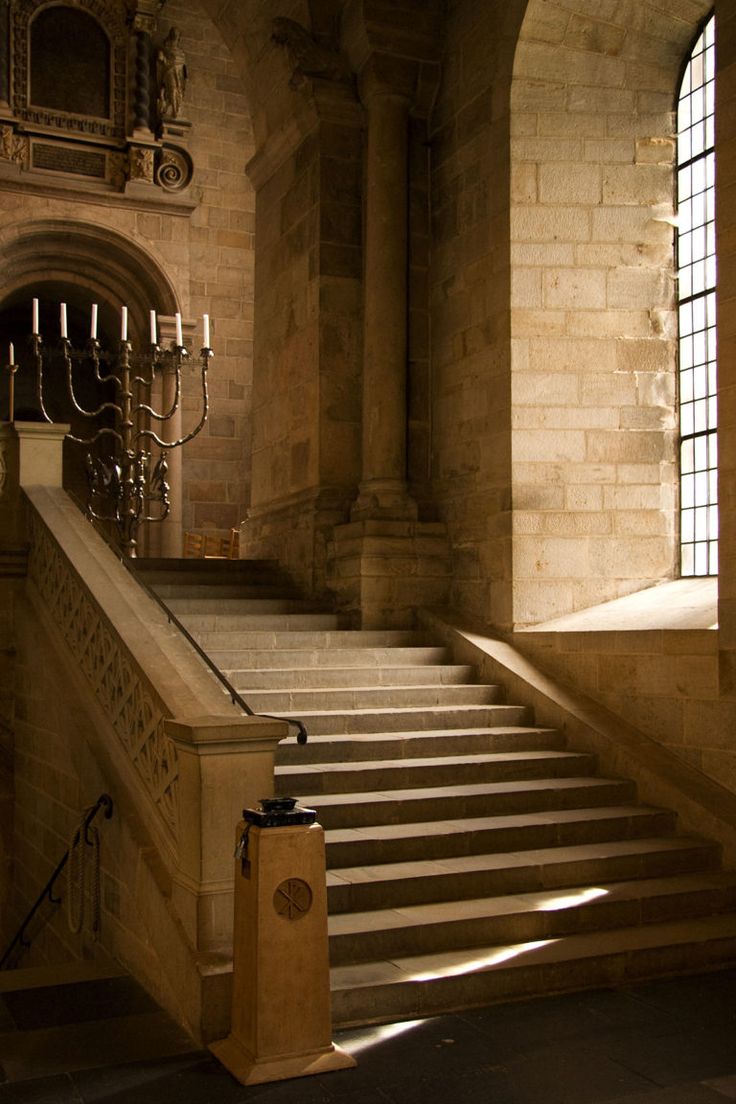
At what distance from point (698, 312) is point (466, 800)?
4.18 metres

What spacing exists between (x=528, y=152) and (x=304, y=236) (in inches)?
91.6

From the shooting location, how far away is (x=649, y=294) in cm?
858

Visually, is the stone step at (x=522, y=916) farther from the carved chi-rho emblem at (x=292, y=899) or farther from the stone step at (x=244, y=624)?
the stone step at (x=244, y=624)

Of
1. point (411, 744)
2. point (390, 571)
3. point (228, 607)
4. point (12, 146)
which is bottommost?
point (411, 744)

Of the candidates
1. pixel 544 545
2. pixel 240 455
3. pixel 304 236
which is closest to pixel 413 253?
pixel 304 236

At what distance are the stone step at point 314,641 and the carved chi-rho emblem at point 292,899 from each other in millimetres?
3526

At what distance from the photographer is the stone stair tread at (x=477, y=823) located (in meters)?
5.85

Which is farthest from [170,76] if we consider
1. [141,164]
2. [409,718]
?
[409,718]

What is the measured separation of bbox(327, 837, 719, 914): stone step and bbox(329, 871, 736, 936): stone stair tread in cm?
4

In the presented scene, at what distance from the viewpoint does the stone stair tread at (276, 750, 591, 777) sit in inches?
249

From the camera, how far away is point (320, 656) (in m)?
8.05

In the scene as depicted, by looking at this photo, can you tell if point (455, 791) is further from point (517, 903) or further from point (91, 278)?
point (91, 278)

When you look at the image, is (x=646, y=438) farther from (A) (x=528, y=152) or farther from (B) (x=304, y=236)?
(B) (x=304, y=236)

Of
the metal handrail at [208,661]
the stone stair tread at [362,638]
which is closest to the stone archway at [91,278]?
the stone stair tread at [362,638]
